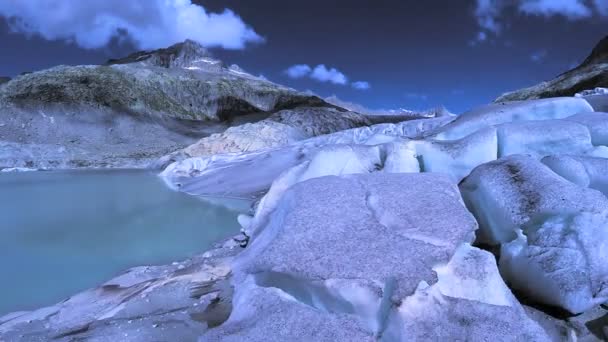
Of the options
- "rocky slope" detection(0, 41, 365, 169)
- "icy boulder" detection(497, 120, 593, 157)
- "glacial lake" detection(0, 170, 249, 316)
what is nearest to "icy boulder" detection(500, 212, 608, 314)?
"icy boulder" detection(497, 120, 593, 157)

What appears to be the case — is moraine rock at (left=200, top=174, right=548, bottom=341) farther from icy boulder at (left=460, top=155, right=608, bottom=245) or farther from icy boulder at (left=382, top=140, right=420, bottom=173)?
icy boulder at (left=382, top=140, right=420, bottom=173)

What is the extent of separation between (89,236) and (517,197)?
8.06 metres

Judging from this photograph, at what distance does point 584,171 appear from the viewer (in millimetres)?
5172

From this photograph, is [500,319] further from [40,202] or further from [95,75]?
[95,75]

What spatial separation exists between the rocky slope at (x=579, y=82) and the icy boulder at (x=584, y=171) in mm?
45235

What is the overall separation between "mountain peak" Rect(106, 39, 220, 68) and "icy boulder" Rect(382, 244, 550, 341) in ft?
340

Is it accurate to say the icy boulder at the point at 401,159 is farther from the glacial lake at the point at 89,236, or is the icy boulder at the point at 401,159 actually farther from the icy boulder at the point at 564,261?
the glacial lake at the point at 89,236

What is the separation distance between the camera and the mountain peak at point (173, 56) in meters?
100

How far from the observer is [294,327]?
3299 millimetres

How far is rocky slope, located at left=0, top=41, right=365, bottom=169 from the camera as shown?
38906 millimetres

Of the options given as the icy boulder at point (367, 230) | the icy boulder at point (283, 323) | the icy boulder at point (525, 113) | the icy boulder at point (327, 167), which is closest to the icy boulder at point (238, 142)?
the icy boulder at point (525, 113)

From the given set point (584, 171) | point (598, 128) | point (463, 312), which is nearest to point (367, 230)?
point (463, 312)

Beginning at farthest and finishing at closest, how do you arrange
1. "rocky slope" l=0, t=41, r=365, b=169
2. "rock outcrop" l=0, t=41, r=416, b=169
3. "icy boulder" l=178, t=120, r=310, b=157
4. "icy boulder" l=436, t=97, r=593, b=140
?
1. "rocky slope" l=0, t=41, r=365, b=169
2. "rock outcrop" l=0, t=41, r=416, b=169
3. "icy boulder" l=178, t=120, r=310, b=157
4. "icy boulder" l=436, t=97, r=593, b=140

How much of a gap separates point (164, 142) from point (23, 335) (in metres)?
56.3
